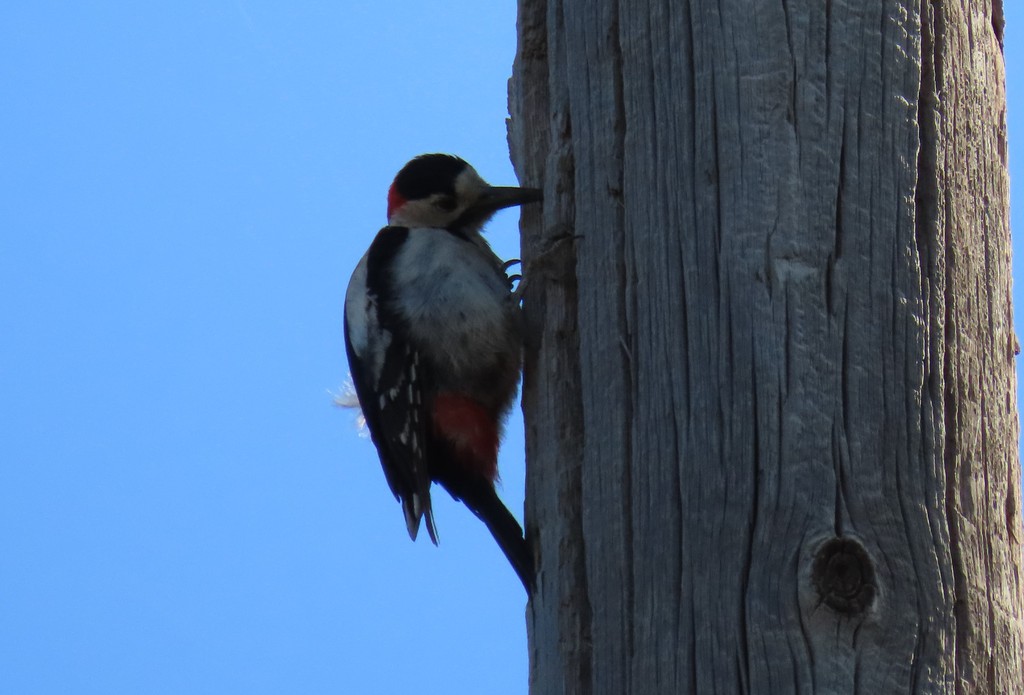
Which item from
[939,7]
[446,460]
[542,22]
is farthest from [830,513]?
[446,460]

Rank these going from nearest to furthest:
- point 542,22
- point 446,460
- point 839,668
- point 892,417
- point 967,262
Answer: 1. point 839,668
2. point 892,417
3. point 967,262
4. point 542,22
5. point 446,460

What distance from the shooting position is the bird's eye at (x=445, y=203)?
3629 mm

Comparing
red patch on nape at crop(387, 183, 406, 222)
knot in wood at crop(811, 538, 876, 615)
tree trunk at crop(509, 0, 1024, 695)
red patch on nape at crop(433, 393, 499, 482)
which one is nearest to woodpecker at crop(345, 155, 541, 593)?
red patch on nape at crop(433, 393, 499, 482)

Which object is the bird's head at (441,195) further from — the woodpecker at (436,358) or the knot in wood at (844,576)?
the knot in wood at (844,576)

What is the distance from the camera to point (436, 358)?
336 cm

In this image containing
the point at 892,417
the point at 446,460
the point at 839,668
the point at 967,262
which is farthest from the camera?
the point at 446,460

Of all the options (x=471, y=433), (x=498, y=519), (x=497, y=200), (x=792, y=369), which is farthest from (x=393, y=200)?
(x=792, y=369)

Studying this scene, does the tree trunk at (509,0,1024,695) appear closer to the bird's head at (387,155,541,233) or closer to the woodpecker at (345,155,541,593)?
the woodpecker at (345,155,541,593)

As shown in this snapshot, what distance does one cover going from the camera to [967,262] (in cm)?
200

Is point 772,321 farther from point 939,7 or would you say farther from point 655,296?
point 939,7

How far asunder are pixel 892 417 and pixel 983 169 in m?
0.48

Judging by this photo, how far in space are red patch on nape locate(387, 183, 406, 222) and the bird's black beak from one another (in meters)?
0.26

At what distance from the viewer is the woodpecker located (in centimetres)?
325

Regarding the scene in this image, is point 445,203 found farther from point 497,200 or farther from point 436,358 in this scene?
point 436,358
